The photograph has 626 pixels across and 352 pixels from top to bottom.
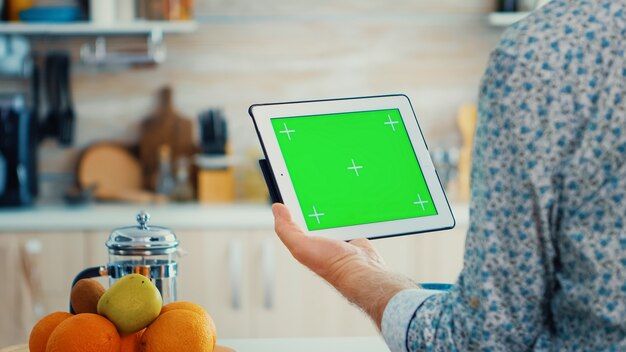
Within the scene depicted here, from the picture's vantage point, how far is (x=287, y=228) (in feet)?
4.06

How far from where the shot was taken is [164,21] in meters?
3.52

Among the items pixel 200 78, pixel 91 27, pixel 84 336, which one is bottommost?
pixel 200 78

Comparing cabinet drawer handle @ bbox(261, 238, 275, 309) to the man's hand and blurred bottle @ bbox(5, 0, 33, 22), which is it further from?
the man's hand

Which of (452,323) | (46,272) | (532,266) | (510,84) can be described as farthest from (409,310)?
(46,272)

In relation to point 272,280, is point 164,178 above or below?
above

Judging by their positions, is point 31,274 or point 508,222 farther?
point 31,274

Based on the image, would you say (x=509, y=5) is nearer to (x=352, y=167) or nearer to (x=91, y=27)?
(x=91, y=27)

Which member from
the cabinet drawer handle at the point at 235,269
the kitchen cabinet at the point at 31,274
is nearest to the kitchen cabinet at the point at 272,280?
the cabinet drawer handle at the point at 235,269

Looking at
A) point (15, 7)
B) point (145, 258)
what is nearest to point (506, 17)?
point (15, 7)

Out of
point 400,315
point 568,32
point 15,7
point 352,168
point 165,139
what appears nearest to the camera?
point 568,32

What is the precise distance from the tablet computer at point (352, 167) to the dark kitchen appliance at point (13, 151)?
7.11 ft

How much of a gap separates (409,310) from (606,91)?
336 millimetres

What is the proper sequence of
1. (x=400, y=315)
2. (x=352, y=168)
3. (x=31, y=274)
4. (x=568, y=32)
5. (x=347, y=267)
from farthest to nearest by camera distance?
1. (x=31, y=274)
2. (x=352, y=168)
3. (x=347, y=267)
4. (x=400, y=315)
5. (x=568, y=32)

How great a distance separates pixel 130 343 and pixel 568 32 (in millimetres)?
728
